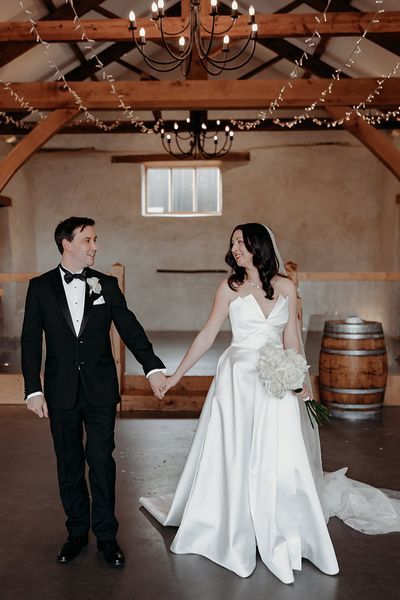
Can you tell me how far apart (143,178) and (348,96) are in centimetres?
616

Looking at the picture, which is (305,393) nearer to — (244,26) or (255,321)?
(255,321)

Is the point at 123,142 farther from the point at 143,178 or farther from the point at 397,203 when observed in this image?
the point at 397,203

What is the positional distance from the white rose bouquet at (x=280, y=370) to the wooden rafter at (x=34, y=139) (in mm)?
5992

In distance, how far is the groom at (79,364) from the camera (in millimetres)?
3018

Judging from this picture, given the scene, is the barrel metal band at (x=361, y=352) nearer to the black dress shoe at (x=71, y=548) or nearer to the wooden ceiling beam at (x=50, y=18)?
the black dress shoe at (x=71, y=548)

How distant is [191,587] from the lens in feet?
9.29

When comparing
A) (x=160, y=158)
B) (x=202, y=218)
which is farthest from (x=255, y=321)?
(x=160, y=158)

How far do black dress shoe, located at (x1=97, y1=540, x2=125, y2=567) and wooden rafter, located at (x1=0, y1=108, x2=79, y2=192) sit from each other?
6.00 m

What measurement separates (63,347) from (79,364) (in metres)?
0.11

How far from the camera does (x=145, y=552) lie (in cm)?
322

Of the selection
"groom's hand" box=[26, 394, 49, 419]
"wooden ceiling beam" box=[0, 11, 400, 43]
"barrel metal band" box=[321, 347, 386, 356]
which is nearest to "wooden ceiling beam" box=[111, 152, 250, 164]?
"wooden ceiling beam" box=[0, 11, 400, 43]

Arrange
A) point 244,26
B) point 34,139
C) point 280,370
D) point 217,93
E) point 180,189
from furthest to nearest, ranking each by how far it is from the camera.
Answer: point 180,189 → point 34,139 → point 217,93 → point 244,26 → point 280,370

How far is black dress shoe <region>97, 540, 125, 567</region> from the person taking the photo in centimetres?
306

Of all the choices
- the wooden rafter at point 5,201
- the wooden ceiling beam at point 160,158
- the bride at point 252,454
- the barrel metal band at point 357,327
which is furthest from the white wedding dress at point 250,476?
the wooden ceiling beam at point 160,158
